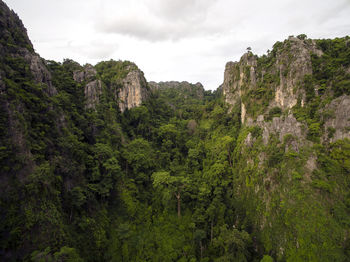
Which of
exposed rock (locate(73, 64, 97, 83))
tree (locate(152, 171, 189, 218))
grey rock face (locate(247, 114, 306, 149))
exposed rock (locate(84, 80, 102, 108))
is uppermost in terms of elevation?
exposed rock (locate(73, 64, 97, 83))

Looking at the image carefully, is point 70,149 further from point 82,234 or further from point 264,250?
point 264,250

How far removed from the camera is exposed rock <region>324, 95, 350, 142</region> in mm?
19016

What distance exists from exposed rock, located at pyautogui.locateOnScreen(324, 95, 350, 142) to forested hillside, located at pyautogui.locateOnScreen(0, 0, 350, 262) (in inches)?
4.4

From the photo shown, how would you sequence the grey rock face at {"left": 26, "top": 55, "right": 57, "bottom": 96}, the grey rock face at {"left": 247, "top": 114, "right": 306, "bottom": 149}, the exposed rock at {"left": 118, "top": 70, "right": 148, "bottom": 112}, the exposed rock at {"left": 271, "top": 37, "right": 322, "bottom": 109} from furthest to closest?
the exposed rock at {"left": 118, "top": 70, "right": 148, "bottom": 112} < the exposed rock at {"left": 271, "top": 37, "right": 322, "bottom": 109} < the grey rock face at {"left": 26, "top": 55, "right": 57, "bottom": 96} < the grey rock face at {"left": 247, "top": 114, "right": 306, "bottom": 149}

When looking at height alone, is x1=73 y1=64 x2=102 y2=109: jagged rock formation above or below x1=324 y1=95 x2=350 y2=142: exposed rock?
above

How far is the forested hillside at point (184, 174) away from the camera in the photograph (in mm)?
16172

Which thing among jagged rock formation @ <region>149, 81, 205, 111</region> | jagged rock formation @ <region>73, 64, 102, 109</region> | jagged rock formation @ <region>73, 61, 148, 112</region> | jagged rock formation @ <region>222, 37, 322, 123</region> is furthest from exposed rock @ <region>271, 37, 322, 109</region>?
jagged rock formation @ <region>149, 81, 205, 111</region>

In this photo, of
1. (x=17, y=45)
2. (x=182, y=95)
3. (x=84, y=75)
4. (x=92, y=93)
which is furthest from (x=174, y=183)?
(x=182, y=95)

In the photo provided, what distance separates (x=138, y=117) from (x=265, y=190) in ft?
96.3

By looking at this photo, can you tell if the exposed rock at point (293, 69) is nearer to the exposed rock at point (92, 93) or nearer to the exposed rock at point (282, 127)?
the exposed rock at point (282, 127)

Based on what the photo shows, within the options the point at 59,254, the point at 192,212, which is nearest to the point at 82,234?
the point at 59,254

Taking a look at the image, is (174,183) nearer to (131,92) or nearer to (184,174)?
(184,174)

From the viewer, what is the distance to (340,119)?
774 inches

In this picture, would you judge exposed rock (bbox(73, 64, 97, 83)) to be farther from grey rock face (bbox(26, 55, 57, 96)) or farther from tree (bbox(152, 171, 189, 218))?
tree (bbox(152, 171, 189, 218))
